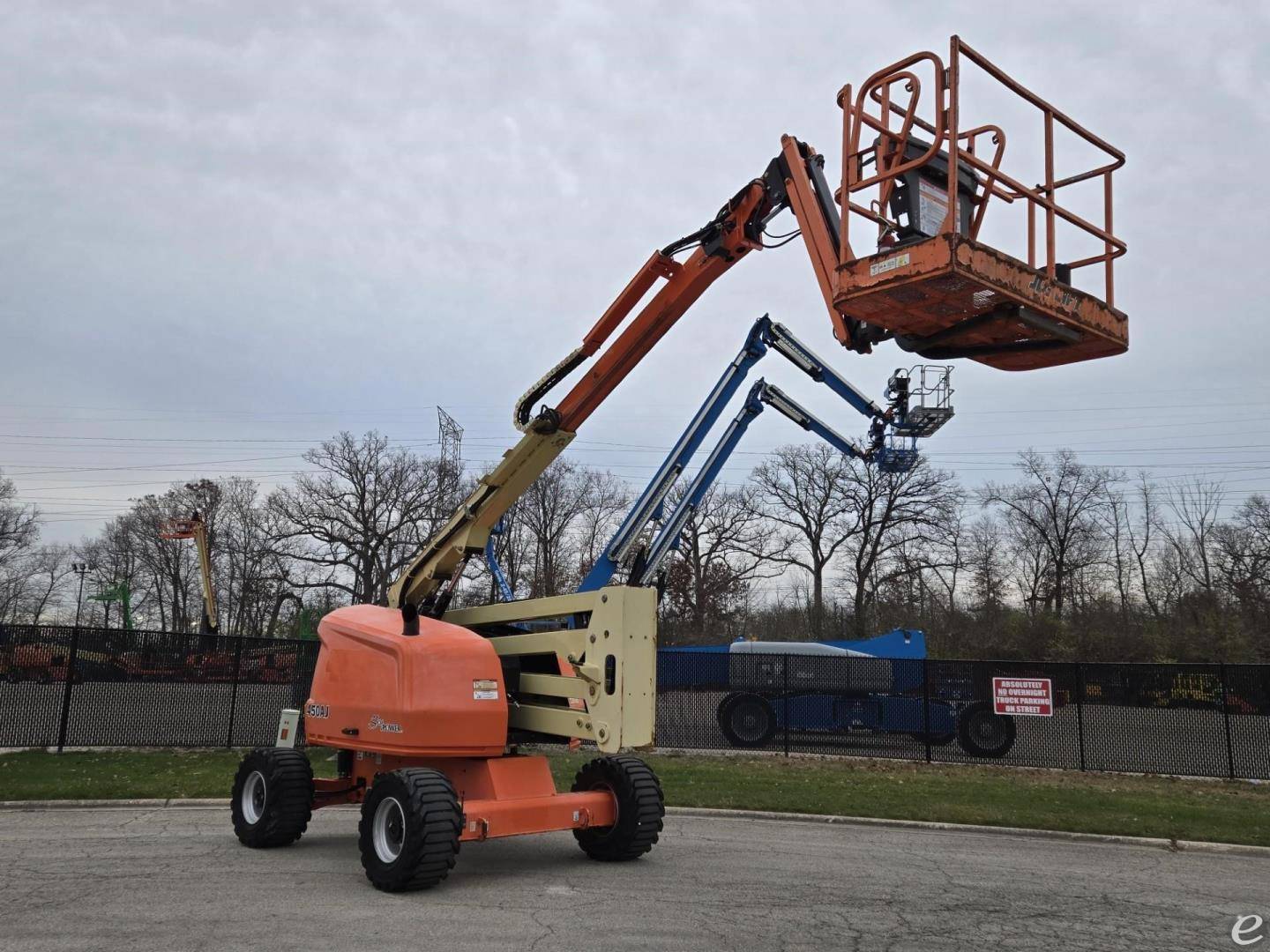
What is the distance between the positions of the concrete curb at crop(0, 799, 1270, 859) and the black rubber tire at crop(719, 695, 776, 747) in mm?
7498

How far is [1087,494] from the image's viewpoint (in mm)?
56406

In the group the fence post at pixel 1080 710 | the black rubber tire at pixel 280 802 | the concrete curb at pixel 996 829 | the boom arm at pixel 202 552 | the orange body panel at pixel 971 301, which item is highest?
the boom arm at pixel 202 552

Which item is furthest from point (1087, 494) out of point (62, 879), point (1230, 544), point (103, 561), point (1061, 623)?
point (103, 561)

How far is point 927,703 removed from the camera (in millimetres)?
18641

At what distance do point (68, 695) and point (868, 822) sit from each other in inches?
486

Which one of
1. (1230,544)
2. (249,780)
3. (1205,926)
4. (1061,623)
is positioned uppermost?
(1230,544)

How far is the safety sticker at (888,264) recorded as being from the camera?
6.04m

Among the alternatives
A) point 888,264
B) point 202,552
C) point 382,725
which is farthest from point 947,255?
point 202,552

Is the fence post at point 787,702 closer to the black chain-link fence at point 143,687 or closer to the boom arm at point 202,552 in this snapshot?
the black chain-link fence at point 143,687

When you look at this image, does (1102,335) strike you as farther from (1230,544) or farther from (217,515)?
(217,515)

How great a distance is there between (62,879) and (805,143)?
27.8 ft

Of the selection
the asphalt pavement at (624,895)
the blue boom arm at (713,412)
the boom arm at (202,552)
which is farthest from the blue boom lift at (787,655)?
the boom arm at (202,552)

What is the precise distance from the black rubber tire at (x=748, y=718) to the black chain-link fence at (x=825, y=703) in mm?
25

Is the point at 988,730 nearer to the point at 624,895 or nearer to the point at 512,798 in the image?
the point at 624,895
